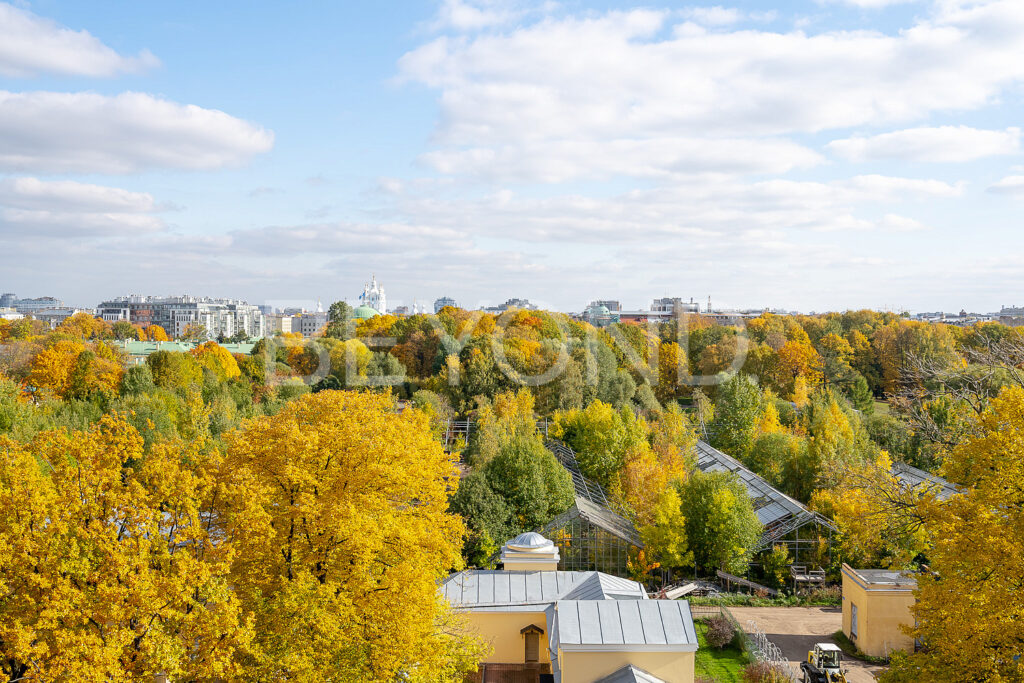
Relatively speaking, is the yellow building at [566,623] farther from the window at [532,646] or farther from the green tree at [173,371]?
the green tree at [173,371]

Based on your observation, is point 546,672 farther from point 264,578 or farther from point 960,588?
point 960,588

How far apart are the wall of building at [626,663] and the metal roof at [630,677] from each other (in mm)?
127

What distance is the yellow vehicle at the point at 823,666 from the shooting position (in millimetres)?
18031

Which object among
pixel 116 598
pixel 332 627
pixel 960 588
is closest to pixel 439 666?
pixel 332 627

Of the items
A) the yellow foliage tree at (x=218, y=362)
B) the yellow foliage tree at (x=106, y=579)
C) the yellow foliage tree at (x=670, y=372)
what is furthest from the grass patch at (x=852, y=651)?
the yellow foliage tree at (x=218, y=362)

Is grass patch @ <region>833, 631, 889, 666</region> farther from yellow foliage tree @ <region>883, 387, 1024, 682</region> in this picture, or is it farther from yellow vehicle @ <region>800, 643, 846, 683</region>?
yellow foliage tree @ <region>883, 387, 1024, 682</region>

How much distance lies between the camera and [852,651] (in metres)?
21.3

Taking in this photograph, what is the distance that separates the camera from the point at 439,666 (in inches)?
553

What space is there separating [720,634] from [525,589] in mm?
6372

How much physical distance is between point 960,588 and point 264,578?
11716 mm

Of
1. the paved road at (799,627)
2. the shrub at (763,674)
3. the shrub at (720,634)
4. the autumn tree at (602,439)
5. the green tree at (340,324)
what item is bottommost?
the paved road at (799,627)

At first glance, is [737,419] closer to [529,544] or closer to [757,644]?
[757,644]

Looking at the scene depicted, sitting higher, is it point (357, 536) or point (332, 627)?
point (357, 536)

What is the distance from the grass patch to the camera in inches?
812
